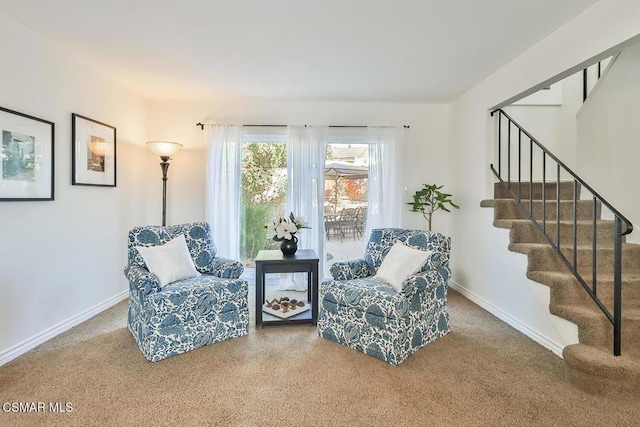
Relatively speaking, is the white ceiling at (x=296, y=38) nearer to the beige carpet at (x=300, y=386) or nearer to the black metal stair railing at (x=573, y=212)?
the black metal stair railing at (x=573, y=212)

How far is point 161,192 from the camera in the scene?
4336mm

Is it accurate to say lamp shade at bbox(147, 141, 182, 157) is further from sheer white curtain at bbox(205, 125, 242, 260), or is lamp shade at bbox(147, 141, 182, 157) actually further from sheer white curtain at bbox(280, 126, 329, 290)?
sheer white curtain at bbox(280, 126, 329, 290)

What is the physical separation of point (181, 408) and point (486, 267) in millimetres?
3135

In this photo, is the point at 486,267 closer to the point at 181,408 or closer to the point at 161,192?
the point at 181,408

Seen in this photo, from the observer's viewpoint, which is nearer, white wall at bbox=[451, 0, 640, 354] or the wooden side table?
white wall at bbox=[451, 0, 640, 354]

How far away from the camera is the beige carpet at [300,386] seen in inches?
70.6

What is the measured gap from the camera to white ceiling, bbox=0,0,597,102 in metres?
2.21

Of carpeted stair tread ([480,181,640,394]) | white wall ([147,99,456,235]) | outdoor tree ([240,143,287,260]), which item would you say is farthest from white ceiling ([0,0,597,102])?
carpeted stair tread ([480,181,640,394])

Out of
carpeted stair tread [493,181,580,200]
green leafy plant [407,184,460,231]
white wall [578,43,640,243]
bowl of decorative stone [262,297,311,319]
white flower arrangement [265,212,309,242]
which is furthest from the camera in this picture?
green leafy plant [407,184,460,231]

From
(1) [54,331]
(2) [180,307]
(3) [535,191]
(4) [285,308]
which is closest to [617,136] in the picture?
(3) [535,191]

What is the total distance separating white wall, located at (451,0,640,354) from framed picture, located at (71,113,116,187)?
4.05 m

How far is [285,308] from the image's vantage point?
3.20 m

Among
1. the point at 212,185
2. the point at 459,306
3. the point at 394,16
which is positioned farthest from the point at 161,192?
the point at 459,306

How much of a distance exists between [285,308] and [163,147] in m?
2.27
